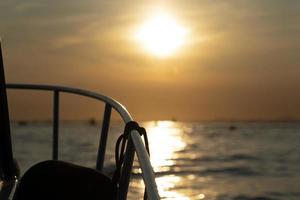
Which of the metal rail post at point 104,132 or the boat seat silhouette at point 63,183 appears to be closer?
the boat seat silhouette at point 63,183

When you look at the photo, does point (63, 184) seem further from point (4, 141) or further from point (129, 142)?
point (4, 141)

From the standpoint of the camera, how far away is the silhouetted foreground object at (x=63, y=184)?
2.42 meters

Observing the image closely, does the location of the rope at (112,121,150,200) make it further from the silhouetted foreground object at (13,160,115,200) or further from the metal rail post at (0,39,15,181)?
the metal rail post at (0,39,15,181)

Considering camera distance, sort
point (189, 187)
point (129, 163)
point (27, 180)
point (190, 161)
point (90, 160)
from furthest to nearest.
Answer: point (190, 161)
point (90, 160)
point (189, 187)
point (27, 180)
point (129, 163)

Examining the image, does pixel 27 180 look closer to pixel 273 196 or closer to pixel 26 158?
pixel 273 196

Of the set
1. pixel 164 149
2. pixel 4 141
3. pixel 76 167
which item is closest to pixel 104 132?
pixel 4 141

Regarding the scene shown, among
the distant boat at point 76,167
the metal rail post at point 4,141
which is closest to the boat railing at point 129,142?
the distant boat at point 76,167

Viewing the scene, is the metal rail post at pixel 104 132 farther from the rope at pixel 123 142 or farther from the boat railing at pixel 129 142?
the rope at pixel 123 142

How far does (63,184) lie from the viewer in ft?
8.25

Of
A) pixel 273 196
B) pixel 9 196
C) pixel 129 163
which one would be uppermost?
pixel 129 163

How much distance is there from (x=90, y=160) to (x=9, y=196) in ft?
109

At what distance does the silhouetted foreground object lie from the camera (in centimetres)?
242

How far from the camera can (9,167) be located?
3.25 metres

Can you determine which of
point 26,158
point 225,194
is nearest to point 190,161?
point 26,158
